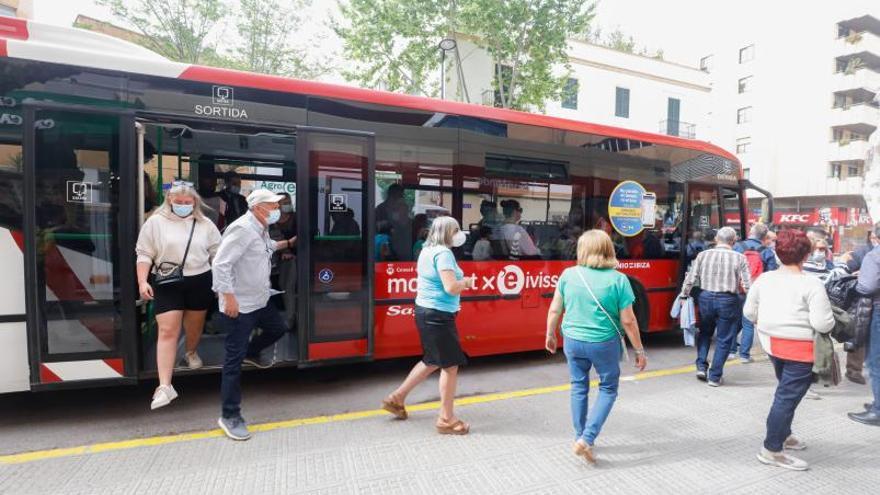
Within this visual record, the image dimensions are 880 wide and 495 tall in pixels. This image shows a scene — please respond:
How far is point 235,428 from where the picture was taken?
3.73 metres

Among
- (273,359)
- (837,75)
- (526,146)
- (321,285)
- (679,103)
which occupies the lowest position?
(273,359)

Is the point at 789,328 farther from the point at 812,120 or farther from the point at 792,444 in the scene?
the point at 812,120

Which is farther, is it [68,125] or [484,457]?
[68,125]

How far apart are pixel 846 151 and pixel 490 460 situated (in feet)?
123

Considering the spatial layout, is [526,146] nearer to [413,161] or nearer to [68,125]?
[413,161]

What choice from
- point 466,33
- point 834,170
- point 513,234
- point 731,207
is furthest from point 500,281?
point 834,170

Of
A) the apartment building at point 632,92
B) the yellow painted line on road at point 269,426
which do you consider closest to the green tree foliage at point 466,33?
the apartment building at point 632,92

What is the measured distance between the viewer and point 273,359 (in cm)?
456

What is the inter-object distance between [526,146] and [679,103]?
1151 inches

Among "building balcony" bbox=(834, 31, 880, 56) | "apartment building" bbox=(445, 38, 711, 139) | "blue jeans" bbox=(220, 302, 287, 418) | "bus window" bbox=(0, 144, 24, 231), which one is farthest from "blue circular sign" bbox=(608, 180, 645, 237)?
"building balcony" bbox=(834, 31, 880, 56)

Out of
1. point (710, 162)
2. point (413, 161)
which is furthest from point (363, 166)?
point (710, 162)

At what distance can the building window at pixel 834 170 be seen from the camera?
103 feet

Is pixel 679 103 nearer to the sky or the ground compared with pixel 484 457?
nearer to the sky

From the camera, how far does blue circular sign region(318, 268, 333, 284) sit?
179 inches
